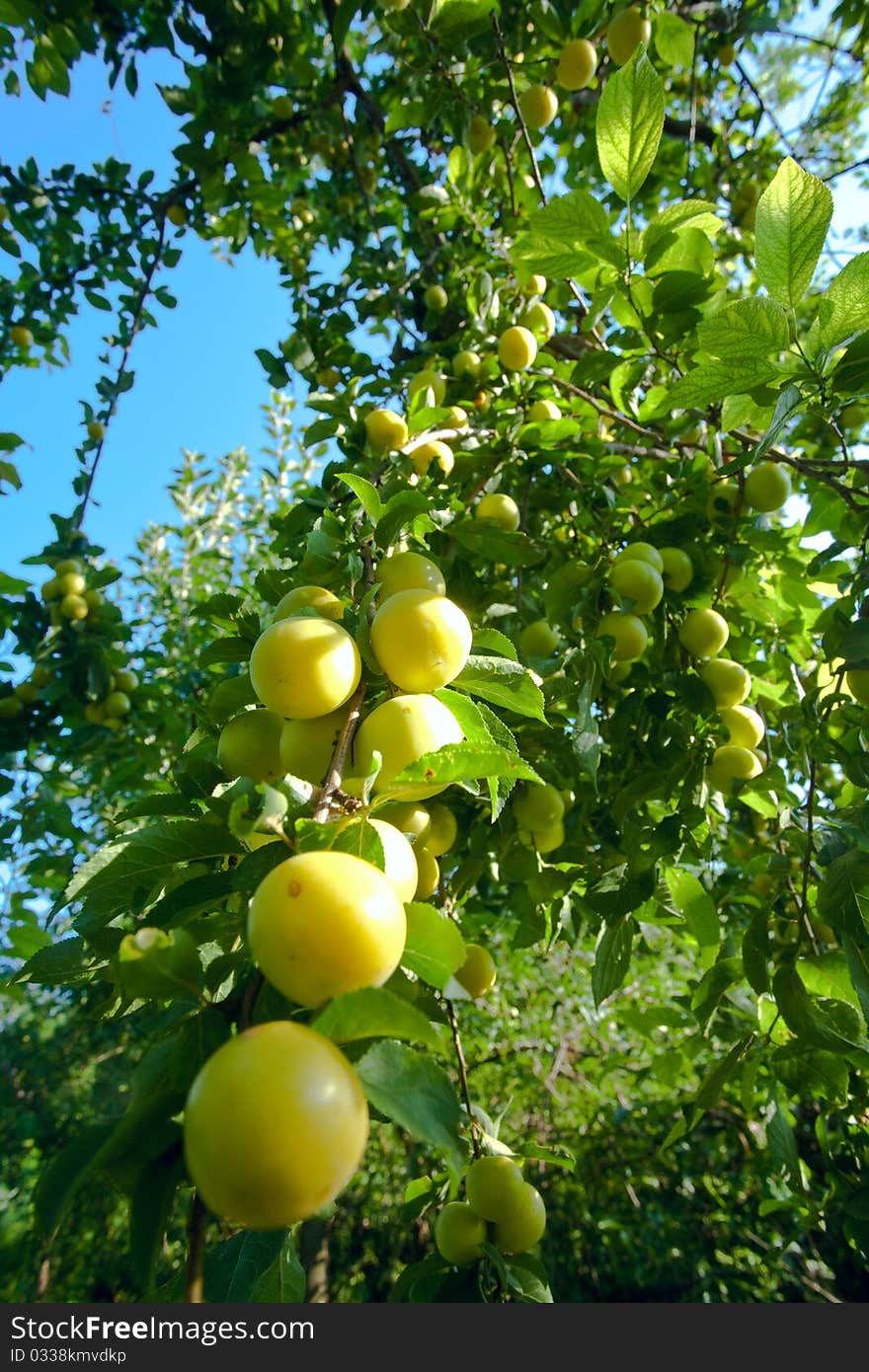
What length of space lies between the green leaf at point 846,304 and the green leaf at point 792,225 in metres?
0.04

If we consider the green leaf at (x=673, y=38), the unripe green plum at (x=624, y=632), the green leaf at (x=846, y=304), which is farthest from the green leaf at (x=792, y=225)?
the green leaf at (x=673, y=38)

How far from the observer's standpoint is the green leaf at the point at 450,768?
0.61 metres

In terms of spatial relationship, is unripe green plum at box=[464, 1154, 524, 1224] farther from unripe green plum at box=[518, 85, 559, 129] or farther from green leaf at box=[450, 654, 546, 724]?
unripe green plum at box=[518, 85, 559, 129]

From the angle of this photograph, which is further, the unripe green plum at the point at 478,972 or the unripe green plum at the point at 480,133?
the unripe green plum at the point at 480,133

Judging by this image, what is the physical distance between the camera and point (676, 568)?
144 cm

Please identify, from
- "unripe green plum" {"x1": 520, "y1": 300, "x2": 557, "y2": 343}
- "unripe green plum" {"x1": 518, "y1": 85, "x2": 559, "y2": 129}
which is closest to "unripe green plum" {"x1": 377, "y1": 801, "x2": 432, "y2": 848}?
"unripe green plum" {"x1": 520, "y1": 300, "x2": 557, "y2": 343}

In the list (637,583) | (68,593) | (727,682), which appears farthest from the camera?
(68,593)

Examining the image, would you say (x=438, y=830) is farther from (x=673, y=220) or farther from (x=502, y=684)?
(x=673, y=220)

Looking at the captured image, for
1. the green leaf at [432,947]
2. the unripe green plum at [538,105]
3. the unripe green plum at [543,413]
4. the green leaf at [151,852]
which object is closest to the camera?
the green leaf at [432,947]

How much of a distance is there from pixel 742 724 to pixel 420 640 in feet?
3.10

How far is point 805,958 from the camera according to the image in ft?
4.17

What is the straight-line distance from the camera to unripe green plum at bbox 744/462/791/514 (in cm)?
144

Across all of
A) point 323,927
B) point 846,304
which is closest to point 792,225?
point 846,304

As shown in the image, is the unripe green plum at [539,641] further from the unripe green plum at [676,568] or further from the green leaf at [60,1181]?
the green leaf at [60,1181]
